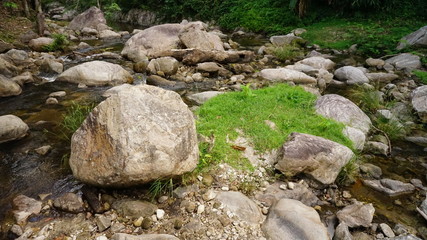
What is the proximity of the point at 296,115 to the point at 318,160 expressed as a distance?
1.66 meters

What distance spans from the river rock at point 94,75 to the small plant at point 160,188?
5.36m

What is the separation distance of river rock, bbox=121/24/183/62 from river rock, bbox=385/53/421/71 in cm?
785

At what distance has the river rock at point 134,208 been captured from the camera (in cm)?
358

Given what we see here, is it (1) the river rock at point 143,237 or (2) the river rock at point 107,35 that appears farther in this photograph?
(2) the river rock at point 107,35

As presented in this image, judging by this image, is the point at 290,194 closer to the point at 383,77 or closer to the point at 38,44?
the point at 383,77

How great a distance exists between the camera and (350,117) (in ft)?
19.2

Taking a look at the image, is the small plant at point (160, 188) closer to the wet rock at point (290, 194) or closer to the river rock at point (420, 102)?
the wet rock at point (290, 194)

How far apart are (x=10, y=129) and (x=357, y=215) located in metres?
5.64

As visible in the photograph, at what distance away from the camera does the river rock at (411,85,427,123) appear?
6750 mm

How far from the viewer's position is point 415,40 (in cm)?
1114

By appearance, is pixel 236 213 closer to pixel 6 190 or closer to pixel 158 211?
pixel 158 211

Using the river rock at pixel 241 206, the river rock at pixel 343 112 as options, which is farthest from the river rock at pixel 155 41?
the river rock at pixel 241 206

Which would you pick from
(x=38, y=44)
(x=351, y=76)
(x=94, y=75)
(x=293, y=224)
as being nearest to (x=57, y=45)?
(x=38, y=44)

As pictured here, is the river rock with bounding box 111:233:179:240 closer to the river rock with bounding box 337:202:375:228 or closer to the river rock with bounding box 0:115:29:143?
the river rock with bounding box 337:202:375:228
